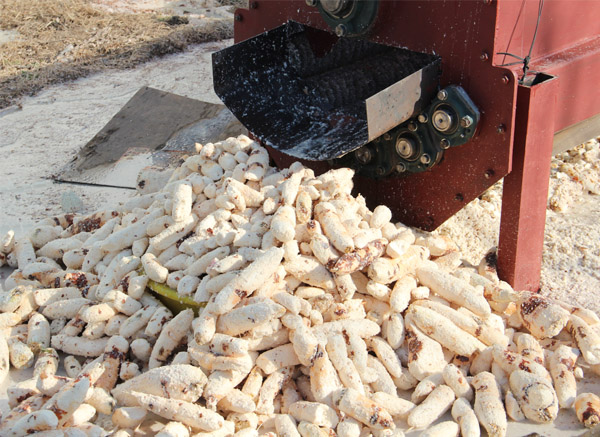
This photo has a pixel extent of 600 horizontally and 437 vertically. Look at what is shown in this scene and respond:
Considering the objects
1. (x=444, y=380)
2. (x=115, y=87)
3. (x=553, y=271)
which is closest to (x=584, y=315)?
(x=553, y=271)

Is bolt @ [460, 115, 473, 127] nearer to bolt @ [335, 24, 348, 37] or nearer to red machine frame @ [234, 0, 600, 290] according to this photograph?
red machine frame @ [234, 0, 600, 290]

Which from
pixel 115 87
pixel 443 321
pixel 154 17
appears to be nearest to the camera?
pixel 443 321

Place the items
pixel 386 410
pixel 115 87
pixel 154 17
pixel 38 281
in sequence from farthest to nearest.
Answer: pixel 154 17, pixel 115 87, pixel 38 281, pixel 386 410

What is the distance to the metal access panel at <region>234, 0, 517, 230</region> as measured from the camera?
2.36 m

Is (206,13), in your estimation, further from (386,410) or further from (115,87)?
(386,410)

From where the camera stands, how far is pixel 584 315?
8.18 ft

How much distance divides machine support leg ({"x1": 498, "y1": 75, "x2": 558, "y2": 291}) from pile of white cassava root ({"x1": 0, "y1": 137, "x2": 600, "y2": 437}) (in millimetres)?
134

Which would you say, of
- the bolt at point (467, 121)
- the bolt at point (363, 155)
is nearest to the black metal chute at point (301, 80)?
the bolt at point (363, 155)

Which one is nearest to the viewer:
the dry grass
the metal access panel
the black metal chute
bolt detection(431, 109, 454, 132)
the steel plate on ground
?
the metal access panel

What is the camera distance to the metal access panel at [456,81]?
2.36m

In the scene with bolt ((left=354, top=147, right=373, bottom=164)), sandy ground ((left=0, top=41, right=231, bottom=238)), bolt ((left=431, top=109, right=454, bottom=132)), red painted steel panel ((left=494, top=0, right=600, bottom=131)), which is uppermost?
red painted steel panel ((left=494, top=0, right=600, bottom=131))

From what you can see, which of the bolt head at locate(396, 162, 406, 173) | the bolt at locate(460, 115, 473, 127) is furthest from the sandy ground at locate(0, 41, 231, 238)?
the bolt at locate(460, 115, 473, 127)

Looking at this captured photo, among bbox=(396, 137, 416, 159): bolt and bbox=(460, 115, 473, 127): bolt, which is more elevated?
bbox=(460, 115, 473, 127): bolt

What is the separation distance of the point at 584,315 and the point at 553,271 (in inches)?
18.0
